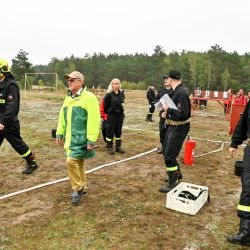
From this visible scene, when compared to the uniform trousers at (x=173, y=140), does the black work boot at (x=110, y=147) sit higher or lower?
lower

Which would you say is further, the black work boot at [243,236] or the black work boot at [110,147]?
the black work boot at [110,147]

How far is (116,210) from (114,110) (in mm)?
4126

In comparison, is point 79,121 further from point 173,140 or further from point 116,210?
point 173,140

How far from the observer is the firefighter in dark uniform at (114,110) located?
29.3 ft

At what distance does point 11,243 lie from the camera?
4.18 metres

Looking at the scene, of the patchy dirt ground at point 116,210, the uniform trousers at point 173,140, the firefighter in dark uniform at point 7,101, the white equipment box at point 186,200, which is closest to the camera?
the patchy dirt ground at point 116,210

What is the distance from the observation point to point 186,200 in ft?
16.9

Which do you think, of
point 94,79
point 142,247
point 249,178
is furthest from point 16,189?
point 94,79

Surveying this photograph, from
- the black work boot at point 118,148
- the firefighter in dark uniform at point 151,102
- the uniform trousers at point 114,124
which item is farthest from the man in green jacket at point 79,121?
the firefighter in dark uniform at point 151,102

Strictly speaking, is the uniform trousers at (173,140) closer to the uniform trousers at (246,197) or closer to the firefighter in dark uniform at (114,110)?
the uniform trousers at (246,197)

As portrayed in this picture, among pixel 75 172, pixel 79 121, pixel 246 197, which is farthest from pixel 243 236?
pixel 79 121

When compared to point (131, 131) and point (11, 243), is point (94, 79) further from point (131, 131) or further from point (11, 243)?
point (11, 243)

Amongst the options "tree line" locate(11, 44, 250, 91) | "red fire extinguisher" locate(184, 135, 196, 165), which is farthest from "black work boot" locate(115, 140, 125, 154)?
"tree line" locate(11, 44, 250, 91)

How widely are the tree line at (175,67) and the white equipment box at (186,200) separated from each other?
60.2 metres
